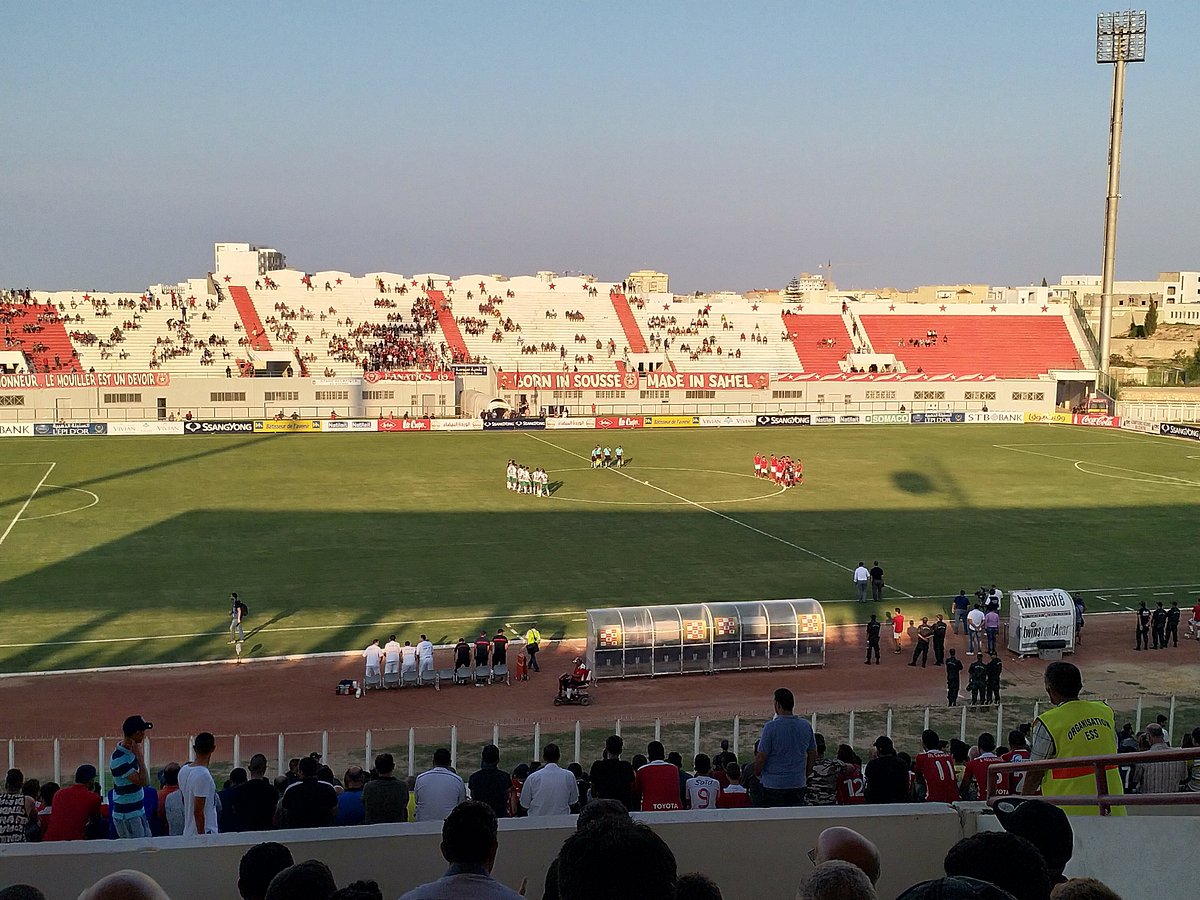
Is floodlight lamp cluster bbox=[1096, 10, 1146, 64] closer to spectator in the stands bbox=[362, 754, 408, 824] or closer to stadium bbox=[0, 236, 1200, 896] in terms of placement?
stadium bbox=[0, 236, 1200, 896]

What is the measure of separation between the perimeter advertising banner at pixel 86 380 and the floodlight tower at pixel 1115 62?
61.3 meters

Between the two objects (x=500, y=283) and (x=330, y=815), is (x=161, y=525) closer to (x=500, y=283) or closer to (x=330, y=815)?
(x=330, y=815)

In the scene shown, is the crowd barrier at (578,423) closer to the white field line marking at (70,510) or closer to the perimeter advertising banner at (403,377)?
the perimeter advertising banner at (403,377)

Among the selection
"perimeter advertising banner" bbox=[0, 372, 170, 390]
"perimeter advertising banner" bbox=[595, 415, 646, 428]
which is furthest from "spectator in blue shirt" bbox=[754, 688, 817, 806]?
"perimeter advertising banner" bbox=[0, 372, 170, 390]

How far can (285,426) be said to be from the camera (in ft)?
212

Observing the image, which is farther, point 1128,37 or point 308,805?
point 1128,37

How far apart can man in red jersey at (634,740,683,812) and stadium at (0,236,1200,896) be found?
389cm

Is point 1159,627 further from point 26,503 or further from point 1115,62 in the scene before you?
point 1115,62

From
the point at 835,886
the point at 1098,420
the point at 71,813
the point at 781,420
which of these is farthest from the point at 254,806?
the point at 1098,420

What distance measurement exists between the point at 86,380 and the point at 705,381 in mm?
36957

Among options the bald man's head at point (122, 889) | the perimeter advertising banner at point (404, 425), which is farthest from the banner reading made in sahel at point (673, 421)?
the bald man's head at point (122, 889)

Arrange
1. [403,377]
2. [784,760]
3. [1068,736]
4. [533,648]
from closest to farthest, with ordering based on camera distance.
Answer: [1068,736]
[784,760]
[533,648]
[403,377]

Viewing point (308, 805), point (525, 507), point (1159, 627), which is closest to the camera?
point (308, 805)

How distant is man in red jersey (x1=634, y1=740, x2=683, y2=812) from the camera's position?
Result: 393 inches
